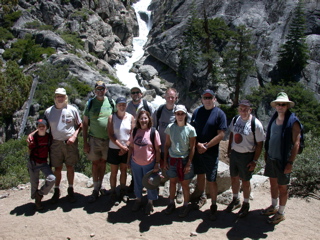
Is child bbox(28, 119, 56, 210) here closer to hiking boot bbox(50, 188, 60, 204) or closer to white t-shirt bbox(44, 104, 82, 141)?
white t-shirt bbox(44, 104, 82, 141)

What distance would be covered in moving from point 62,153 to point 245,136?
11.8 feet

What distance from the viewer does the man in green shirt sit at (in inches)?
218

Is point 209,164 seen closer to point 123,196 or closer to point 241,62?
point 123,196

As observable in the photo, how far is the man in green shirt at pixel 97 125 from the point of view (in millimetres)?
5531

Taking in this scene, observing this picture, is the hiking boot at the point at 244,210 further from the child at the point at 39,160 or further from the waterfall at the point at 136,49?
the waterfall at the point at 136,49

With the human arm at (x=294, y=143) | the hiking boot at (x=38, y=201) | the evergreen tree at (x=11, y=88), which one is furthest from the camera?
the evergreen tree at (x=11, y=88)

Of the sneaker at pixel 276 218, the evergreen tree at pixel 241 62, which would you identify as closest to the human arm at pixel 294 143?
the sneaker at pixel 276 218

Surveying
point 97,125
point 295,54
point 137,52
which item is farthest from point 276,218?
point 137,52

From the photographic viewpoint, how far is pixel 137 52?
1890 inches

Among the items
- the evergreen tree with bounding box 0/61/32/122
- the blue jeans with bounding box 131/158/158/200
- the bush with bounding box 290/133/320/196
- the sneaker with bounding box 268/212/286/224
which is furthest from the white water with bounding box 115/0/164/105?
the sneaker with bounding box 268/212/286/224

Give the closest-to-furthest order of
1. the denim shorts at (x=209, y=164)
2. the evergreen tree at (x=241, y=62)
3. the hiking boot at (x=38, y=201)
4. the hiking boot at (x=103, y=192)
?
the denim shorts at (x=209, y=164), the hiking boot at (x=38, y=201), the hiking boot at (x=103, y=192), the evergreen tree at (x=241, y=62)

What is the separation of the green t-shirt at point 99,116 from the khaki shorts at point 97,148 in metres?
0.10

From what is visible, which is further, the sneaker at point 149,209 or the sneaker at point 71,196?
the sneaker at point 71,196

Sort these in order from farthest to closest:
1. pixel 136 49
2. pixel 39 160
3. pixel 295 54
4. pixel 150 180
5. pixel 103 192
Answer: pixel 136 49 < pixel 295 54 < pixel 103 192 < pixel 39 160 < pixel 150 180
